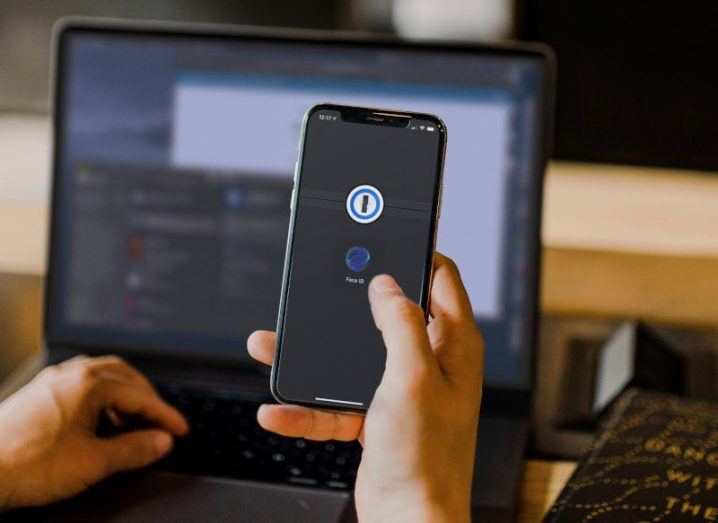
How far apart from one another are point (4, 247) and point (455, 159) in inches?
18.9

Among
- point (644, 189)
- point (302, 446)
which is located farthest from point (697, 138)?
point (302, 446)

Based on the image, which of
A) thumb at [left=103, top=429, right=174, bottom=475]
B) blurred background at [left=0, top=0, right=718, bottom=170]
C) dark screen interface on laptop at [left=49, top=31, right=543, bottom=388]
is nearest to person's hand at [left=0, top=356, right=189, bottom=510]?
thumb at [left=103, top=429, right=174, bottom=475]

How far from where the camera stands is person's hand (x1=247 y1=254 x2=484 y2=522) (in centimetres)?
37

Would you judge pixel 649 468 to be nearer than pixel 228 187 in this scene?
Yes

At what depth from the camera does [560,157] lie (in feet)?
3.30

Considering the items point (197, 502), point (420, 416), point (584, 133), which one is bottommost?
point (197, 502)

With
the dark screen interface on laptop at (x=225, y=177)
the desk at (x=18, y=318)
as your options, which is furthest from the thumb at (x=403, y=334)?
the desk at (x=18, y=318)

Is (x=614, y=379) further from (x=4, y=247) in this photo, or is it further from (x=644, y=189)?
(x=4, y=247)

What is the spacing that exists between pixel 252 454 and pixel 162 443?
0.19 feet

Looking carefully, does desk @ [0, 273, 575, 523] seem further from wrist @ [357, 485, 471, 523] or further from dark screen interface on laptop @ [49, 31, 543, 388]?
wrist @ [357, 485, 471, 523]

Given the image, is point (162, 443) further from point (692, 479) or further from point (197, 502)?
point (692, 479)

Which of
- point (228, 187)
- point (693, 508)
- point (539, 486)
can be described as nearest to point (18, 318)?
point (228, 187)

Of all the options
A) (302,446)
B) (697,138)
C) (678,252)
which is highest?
(697,138)

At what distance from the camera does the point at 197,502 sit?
50 cm
